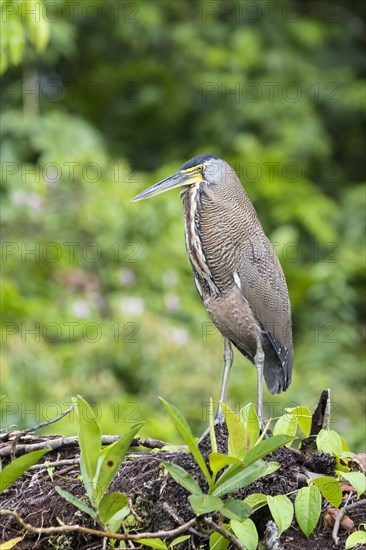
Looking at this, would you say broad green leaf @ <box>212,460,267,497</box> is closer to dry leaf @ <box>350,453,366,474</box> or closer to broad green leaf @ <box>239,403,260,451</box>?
broad green leaf @ <box>239,403,260,451</box>

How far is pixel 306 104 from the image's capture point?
9.50 meters

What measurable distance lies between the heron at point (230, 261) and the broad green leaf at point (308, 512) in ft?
2.64

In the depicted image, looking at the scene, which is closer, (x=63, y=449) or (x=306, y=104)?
(x=63, y=449)

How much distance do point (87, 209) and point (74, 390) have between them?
1828 millimetres

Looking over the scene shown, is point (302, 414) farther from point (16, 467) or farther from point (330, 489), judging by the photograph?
point (16, 467)

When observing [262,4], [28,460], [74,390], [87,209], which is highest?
[262,4]

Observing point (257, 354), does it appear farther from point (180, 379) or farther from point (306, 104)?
point (306, 104)

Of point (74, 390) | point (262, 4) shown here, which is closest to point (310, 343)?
point (74, 390)

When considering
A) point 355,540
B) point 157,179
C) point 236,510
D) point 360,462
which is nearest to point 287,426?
point 360,462

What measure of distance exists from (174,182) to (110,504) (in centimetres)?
148

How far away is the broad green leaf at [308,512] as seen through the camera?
2.59 meters

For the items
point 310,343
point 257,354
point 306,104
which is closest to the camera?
point 257,354

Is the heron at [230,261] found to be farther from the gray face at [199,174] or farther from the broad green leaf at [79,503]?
the broad green leaf at [79,503]

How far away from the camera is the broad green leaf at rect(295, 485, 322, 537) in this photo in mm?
2590
